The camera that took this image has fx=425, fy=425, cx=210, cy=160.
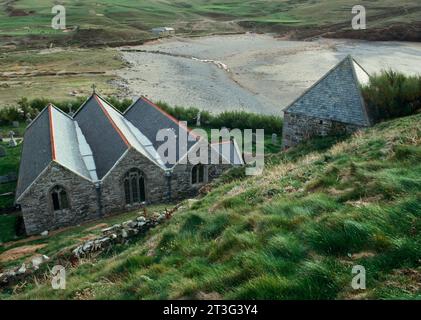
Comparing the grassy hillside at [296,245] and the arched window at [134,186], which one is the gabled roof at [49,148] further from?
the grassy hillside at [296,245]

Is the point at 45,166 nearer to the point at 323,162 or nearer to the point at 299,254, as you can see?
the point at 323,162

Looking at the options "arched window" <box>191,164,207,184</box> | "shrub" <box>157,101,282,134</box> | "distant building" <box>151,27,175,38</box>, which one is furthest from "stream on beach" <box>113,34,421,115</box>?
"arched window" <box>191,164,207,184</box>

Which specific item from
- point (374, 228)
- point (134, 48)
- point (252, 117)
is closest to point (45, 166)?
point (374, 228)

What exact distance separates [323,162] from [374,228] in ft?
30.5

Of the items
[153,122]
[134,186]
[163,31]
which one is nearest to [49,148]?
[134,186]

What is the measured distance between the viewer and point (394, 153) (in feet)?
47.3

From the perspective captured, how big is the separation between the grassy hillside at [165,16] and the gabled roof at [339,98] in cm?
9613

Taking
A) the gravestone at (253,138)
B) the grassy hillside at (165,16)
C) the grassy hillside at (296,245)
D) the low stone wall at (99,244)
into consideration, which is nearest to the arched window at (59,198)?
the low stone wall at (99,244)

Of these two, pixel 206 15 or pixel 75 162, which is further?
pixel 206 15

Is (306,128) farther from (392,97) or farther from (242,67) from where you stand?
(242,67)

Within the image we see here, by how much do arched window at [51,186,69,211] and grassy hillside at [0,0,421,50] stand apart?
9924cm

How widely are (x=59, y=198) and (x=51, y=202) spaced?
53cm

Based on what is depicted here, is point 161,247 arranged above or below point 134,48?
below

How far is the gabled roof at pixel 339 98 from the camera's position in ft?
84.4
